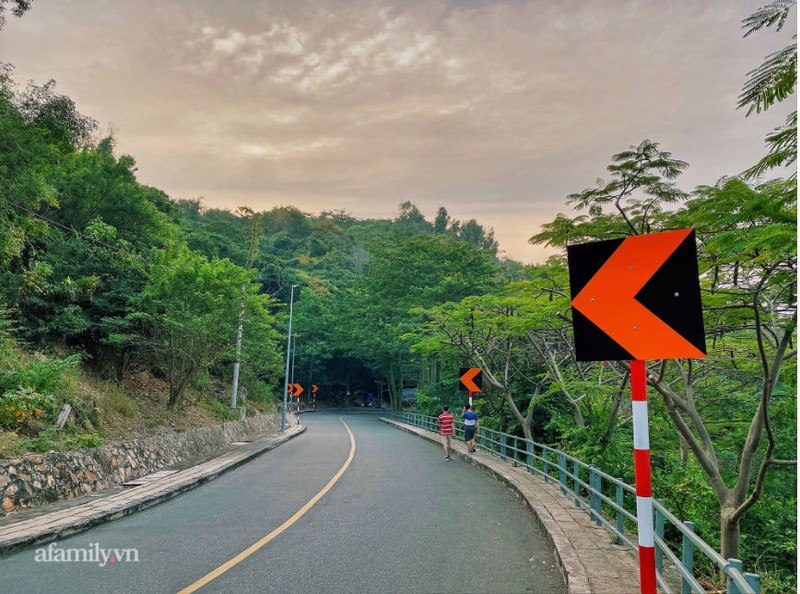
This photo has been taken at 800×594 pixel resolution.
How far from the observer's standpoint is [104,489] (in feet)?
36.7

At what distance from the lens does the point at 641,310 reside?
308cm

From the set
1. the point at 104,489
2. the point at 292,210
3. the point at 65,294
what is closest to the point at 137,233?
the point at 65,294

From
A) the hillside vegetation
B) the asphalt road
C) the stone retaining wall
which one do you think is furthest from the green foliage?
the asphalt road

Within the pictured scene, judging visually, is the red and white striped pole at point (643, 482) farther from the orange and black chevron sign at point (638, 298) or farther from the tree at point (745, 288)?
the tree at point (745, 288)

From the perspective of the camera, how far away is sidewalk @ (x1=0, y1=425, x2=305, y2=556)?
726 centimetres

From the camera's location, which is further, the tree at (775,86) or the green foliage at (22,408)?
the green foliage at (22,408)

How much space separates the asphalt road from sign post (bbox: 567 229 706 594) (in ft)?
10.3

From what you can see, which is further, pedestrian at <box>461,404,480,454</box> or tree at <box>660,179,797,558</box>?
pedestrian at <box>461,404,480,454</box>

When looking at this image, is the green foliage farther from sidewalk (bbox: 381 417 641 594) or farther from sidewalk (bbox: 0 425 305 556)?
sidewalk (bbox: 381 417 641 594)

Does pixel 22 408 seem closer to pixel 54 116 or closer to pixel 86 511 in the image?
pixel 86 511

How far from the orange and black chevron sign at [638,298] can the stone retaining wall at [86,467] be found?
9.90 meters

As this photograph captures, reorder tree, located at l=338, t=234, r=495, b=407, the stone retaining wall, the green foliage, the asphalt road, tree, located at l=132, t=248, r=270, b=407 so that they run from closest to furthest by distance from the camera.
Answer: the asphalt road
the stone retaining wall
the green foliage
tree, located at l=132, t=248, r=270, b=407
tree, located at l=338, t=234, r=495, b=407

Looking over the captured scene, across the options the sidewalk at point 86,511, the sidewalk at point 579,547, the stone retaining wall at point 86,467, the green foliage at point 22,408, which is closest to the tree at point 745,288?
the sidewalk at point 579,547

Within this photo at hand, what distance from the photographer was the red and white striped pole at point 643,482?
3113 millimetres
